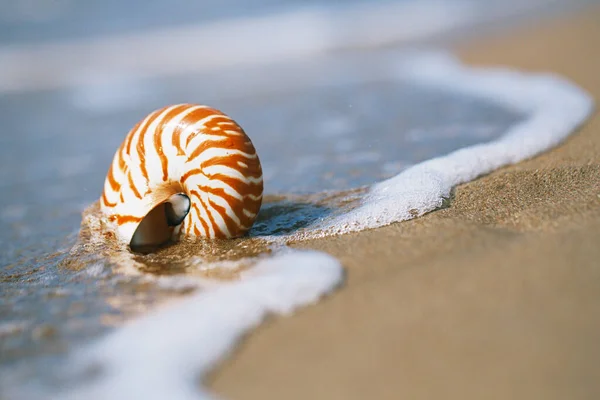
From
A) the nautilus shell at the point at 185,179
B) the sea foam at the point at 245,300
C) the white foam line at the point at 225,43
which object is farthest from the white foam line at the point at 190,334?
the white foam line at the point at 225,43

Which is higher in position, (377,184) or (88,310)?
(377,184)

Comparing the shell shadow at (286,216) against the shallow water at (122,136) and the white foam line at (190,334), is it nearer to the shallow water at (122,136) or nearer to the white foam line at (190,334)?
the shallow water at (122,136)

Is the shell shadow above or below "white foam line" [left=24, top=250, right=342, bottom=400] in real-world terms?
above

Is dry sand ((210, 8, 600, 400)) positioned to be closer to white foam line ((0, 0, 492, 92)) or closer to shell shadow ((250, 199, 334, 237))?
shell shadow ((250, 199, 334, 237))

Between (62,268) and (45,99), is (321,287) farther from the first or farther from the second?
(45,99)

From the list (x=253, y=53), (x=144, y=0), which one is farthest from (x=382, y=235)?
(x=144, y=0)

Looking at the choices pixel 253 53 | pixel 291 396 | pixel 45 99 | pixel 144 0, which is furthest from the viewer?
pixel 144 0

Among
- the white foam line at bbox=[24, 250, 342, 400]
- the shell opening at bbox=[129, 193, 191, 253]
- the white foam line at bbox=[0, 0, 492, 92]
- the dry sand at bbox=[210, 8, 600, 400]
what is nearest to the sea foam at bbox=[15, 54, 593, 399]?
the white foam line at bbox=[24, 250, 342, 400]
